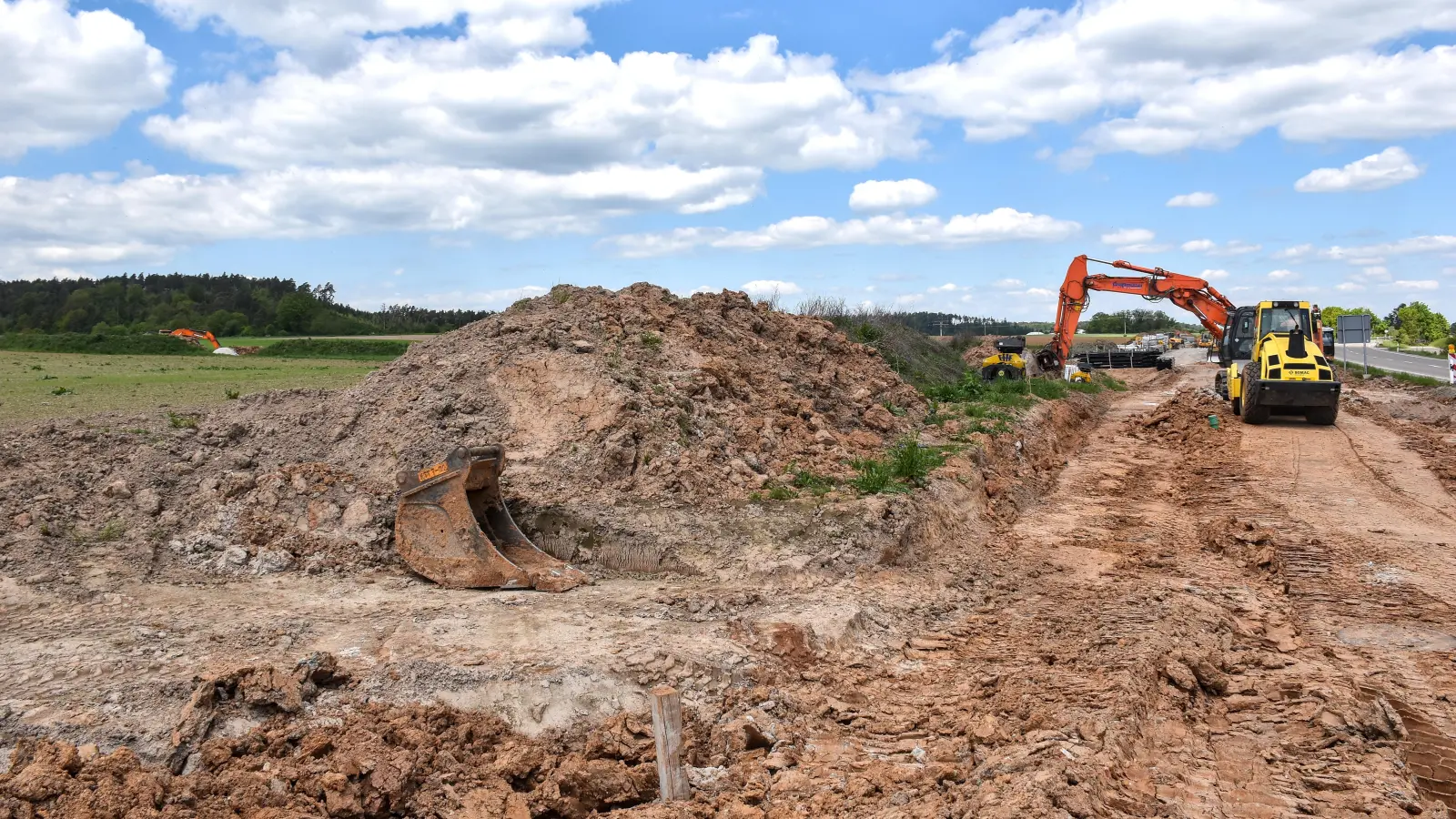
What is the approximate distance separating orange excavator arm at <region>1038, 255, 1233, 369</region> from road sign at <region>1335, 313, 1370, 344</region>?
230 cm

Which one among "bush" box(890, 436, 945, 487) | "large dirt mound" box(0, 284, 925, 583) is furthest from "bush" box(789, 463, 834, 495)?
"bush" box(890, 436, 945, 487)

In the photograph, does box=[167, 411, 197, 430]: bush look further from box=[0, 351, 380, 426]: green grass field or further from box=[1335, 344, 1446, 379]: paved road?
box=[1335, 344, 1446, 379]: paved road

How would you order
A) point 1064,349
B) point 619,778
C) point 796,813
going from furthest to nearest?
point 1064,349 → point 619,778 → point 796,813

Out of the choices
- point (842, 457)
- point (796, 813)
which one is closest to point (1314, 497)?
point (842, 457)

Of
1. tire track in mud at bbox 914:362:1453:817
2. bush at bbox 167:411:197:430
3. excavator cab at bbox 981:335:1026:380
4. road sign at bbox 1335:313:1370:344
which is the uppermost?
road sign at bbox 1335:313:1370:344

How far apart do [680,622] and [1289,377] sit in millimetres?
14196

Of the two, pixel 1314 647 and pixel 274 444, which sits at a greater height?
pixel 274 444

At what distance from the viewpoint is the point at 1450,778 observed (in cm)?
459

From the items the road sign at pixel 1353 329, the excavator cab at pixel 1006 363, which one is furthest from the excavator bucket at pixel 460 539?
the road sign at pixel 1353 329

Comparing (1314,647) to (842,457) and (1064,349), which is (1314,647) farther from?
(1064,349)

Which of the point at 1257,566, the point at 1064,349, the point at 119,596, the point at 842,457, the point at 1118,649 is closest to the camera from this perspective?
the point at 1118,649

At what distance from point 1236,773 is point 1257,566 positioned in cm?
436

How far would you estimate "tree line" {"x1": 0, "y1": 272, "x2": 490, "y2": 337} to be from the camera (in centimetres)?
6150

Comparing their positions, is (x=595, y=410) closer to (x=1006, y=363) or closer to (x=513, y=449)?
(x=513, y=449)
